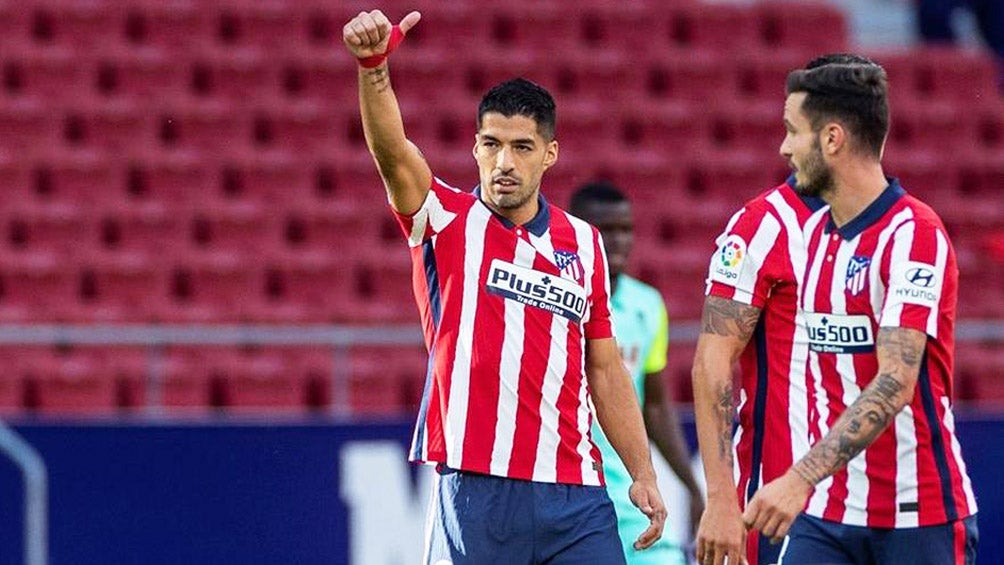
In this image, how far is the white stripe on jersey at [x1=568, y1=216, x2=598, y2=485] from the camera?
5254 millimetres

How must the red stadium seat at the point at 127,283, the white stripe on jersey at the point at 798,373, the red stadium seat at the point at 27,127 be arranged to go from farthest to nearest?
1. the red stadium seat at the point at 27,127
2. the red stadium seat at the point at 127,283
3. the white stripe on jersey at the point at 798,373

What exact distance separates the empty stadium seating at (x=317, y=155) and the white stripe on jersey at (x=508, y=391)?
5.06 meters

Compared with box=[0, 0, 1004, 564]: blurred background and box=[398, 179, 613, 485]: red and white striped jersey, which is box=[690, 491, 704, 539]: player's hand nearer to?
box=[0, 0, 1004, 564]: blurred background

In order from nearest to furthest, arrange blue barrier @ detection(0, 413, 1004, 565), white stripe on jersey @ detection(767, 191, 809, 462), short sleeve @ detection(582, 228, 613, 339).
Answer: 1. white stripe on jersey @ detection(767, 191, 809, 462)
2. short sleeve @ detection(582, 228, 613, 339)
3. blue barrier @ detection(0, 413, 1004, 565)

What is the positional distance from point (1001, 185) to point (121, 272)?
5.91m

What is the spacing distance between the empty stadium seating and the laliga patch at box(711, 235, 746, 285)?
5.27 metres

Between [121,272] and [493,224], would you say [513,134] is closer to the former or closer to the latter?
[493,224]

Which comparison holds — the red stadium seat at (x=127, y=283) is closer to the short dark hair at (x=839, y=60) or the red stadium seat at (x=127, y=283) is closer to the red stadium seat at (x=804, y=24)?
the red stadium seat at (x=804, y=24)

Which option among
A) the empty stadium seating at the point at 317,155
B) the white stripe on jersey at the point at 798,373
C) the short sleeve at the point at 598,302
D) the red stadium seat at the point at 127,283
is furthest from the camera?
the red stadium seat at the point at 127,283

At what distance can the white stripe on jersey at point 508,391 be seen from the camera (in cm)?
510

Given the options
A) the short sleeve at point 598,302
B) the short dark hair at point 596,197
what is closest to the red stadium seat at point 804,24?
the short dark hair at point 596,197

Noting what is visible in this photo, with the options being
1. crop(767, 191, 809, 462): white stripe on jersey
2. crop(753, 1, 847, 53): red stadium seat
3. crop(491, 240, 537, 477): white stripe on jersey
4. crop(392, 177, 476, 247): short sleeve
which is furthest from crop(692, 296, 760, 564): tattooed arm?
crop(753, 1, 847, 53): red stadium seat

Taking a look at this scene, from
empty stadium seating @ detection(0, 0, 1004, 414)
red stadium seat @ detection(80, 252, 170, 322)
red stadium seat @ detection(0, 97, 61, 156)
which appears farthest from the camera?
red stadium seat @ detection(0, 97, 61, 156)

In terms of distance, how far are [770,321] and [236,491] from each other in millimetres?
4114
